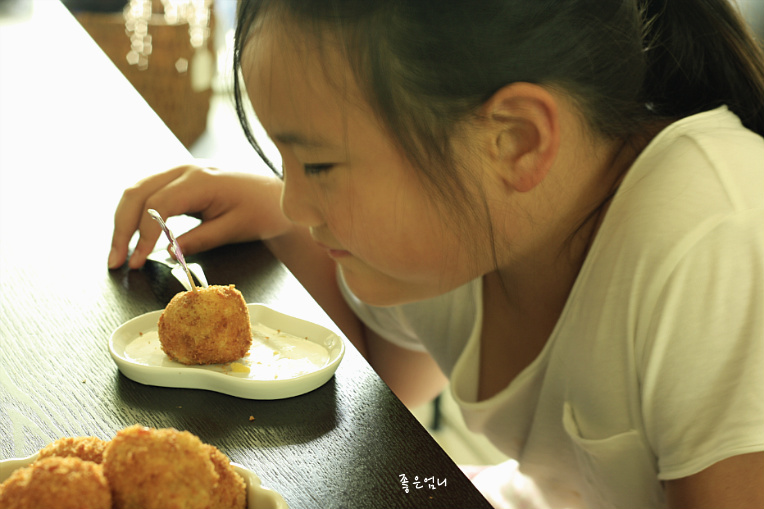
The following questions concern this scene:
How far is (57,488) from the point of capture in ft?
1.23

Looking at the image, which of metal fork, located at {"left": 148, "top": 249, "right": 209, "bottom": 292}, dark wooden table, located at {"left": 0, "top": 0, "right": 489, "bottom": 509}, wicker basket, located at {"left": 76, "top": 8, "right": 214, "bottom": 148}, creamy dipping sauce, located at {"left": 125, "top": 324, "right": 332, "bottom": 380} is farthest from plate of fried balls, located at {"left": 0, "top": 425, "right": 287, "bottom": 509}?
wicker basket, located at {"left": 76, "top": 8, "right": 214, "bottom": 148}

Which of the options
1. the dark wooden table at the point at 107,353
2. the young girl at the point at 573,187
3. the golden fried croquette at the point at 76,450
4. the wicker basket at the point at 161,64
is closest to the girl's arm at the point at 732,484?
the young girl at the point at 573,187

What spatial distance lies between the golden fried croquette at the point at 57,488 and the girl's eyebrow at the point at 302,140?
39 cm

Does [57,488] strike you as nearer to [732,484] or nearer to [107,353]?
[107,353]

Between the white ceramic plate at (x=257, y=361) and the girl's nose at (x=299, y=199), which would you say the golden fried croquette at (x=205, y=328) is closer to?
the white ceramic plate at (x=257, y=361)

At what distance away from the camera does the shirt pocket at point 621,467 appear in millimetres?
813

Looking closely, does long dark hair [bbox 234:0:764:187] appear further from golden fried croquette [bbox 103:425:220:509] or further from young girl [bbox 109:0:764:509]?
golden fried croquette [bbox 103:425:220:509]

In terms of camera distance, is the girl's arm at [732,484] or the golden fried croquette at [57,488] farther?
the girl's arm at [732,484]

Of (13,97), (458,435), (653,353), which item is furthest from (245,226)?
(458,435)

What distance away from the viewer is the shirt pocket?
813 millimetres

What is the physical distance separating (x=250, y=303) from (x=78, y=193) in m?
0.40

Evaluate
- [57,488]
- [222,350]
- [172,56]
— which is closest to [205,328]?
[222,350]

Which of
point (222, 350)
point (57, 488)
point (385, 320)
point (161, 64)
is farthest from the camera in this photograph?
point (161, 64)

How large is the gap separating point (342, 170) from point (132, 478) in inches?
15.5
